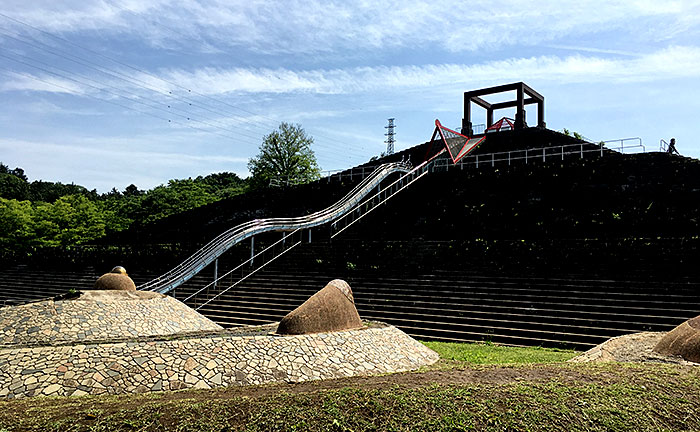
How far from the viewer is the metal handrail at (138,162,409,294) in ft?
72.8

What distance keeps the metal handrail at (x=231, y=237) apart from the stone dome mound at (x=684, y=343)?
17.2 meters

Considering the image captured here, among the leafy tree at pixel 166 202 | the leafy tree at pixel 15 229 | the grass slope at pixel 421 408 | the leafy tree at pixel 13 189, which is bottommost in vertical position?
the grass slope at pixel 421 408

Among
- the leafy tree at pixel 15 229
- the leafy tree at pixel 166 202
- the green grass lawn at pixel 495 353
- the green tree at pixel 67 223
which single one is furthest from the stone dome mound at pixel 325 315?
the leafy tree at pixel 166 202

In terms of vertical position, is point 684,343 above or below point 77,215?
below

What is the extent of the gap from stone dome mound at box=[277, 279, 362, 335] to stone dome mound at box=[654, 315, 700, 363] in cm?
565

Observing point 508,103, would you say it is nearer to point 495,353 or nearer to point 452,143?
point 452,143

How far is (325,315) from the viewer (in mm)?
11070

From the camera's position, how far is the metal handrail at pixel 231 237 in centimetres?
2219

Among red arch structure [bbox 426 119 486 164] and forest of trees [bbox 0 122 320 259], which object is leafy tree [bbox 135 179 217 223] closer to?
forest of trees [bbox 0 122 320 259]

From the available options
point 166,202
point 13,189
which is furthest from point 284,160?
point 13,189

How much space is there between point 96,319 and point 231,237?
35.4ft

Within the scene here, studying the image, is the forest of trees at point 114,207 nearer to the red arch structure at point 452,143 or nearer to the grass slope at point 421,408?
the red arch structure at point 452,143

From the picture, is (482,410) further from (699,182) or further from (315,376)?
(699,182)

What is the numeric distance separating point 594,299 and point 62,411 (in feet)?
46.7
